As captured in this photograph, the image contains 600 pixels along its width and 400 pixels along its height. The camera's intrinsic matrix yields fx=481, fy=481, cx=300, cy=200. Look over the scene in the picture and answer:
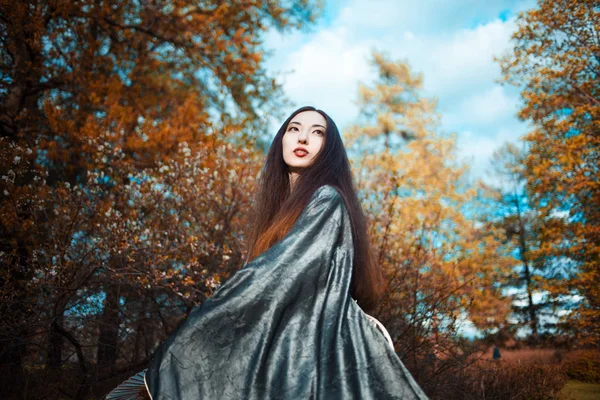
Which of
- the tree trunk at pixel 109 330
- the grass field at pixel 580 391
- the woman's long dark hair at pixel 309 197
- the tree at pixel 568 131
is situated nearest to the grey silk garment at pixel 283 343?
the woman's long dark hair at pixel 309 197

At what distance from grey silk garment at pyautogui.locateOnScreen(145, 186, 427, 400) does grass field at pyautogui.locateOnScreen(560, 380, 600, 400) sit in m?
6.58

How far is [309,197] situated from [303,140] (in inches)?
15.3

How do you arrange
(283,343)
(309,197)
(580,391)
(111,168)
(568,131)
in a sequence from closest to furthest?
(283,343)
(309,197)
(111,168)
(580,391)
(568,131)

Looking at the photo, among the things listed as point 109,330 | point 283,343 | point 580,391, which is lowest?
point 580,391

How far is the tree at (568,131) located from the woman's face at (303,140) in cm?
863

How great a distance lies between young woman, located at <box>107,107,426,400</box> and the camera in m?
1.42

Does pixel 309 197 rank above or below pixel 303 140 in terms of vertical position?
below

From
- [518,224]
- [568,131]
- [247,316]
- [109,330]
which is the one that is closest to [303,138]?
[247,316]

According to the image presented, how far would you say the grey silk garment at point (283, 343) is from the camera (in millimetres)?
1415

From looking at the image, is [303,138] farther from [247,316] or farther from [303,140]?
[247,316]

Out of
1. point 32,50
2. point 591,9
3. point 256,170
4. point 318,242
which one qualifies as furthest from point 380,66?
point 318,242

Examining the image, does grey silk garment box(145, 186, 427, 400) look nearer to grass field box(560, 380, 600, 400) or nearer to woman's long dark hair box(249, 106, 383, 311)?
woman's long dark hair box(249, 106, 383, 311)

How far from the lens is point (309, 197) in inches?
80.4

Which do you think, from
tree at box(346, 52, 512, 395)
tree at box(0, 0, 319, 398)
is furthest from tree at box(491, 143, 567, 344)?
tree at box(0, 0, 319, 398)
